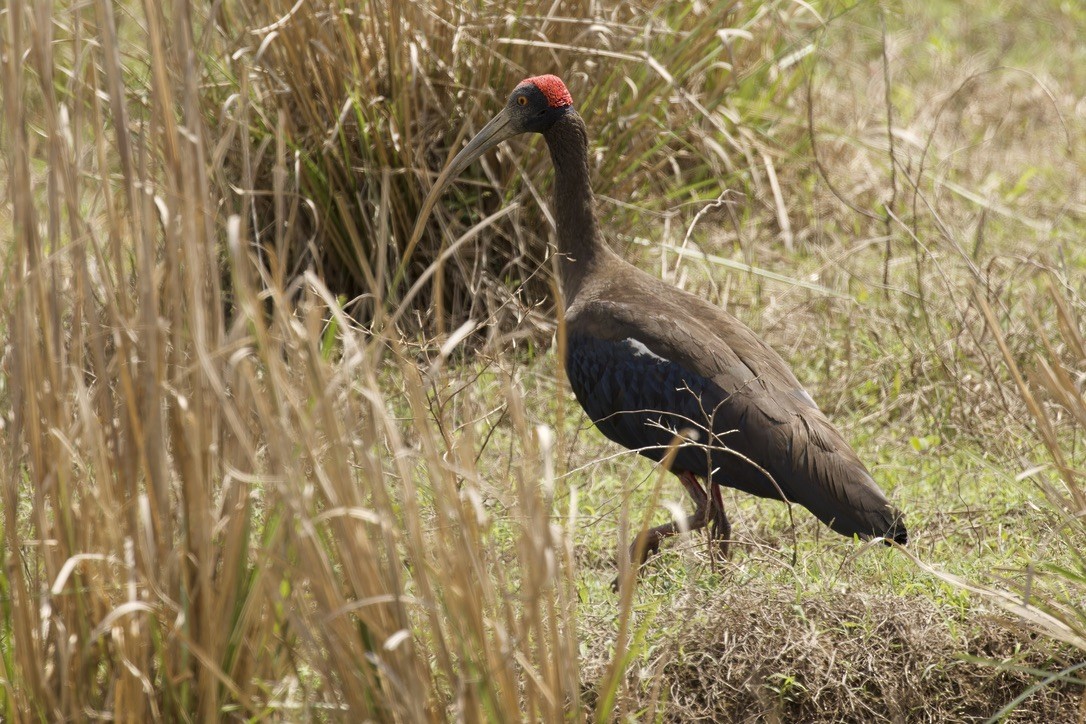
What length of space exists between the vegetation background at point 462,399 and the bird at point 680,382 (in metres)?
0.17

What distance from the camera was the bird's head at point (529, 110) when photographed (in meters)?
4.40

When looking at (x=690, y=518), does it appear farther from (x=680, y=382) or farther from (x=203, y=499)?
(x=203, y=499)

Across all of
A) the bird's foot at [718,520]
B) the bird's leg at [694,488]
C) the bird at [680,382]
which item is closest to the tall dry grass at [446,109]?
the bird at [680,382]

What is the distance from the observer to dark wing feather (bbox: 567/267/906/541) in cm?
358

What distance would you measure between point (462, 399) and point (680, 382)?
64 centimetres

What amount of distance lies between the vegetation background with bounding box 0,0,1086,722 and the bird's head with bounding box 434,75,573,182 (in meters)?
0.37

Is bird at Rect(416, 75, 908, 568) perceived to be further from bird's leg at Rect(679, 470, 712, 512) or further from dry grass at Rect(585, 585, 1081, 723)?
dry grass at Rect(585, 585, 1081, 723)

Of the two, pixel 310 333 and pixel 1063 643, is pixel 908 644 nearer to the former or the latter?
pixel 1063 643

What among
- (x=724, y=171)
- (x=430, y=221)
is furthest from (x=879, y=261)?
(x=430, y=221)

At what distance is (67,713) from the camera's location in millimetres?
2359

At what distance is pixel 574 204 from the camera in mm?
4371

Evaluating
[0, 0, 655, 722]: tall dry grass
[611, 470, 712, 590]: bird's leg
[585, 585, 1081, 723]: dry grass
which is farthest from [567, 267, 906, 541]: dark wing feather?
[0, 0, 655, 722]: tall dry grass

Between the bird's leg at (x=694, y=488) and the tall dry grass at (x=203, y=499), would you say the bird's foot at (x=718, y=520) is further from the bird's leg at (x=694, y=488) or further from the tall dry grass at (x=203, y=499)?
the tall dry grass at (x=203, y=499)

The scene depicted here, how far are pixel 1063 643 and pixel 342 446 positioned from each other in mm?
1799
